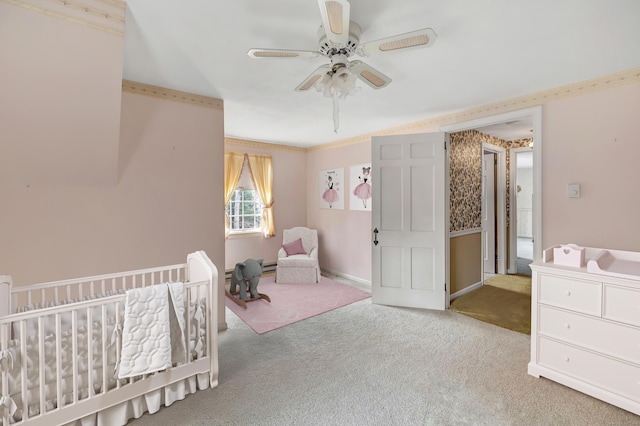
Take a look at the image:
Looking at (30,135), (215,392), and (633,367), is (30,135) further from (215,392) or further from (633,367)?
(633,367)

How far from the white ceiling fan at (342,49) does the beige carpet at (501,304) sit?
9.00ft

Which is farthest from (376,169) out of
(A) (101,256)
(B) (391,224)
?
(A) (101,256)

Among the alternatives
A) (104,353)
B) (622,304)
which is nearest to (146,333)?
(104,353)

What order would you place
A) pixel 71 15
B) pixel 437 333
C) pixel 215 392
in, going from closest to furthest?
pixel 71 15
pixel 215 392
pixel 437 333

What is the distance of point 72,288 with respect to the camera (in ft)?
7.34

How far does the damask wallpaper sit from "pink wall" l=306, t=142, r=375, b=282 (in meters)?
1.20

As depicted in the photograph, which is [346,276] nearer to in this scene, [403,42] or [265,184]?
[265,184]

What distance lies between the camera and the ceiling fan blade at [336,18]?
112 cm

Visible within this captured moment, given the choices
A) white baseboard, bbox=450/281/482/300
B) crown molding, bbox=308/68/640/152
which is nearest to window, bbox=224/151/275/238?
crown molding, bbox=308/68/640/152

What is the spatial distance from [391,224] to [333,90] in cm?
210

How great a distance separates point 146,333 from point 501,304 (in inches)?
146

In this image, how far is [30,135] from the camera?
1725 mm

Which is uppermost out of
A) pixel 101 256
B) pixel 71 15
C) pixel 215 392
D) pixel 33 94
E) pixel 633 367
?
pixel 71 15

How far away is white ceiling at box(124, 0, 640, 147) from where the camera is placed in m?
1.50
